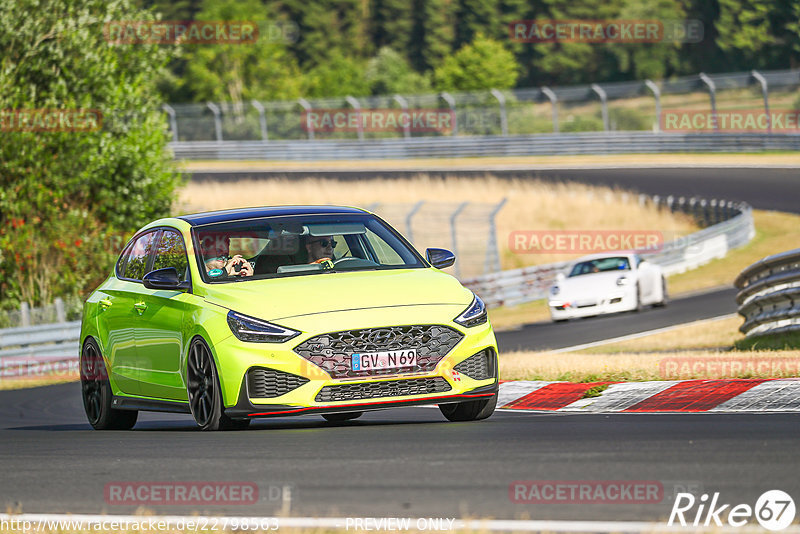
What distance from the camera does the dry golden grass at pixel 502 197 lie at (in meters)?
40.5

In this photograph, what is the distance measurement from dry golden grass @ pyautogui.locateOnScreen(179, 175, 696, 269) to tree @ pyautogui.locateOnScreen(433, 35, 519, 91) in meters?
35.7

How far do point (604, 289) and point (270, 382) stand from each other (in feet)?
58.9

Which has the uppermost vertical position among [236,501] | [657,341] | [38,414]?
[236,501]

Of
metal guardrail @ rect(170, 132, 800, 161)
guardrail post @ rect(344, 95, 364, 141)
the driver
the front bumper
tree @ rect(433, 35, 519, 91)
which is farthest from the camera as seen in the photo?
tree @ rect(433, 35, 519, 91)

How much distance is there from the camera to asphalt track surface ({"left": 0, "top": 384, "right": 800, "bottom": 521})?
18.8 feet

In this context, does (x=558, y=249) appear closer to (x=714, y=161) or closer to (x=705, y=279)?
(x=705, y=279)

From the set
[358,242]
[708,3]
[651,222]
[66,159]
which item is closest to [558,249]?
[651,222]

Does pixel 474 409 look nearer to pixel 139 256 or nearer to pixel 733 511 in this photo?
pixel 139 256

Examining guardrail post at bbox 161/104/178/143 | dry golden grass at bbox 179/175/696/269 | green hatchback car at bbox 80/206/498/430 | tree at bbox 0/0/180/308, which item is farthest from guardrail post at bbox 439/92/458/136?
green hatchback car at bbox 80/206/498/430

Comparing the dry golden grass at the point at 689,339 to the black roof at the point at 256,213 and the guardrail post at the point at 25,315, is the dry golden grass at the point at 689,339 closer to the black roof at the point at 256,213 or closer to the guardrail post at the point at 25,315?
the guardrail post at the point at 25,315

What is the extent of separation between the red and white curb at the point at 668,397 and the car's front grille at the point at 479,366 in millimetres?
1141

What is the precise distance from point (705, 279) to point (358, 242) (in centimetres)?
2445

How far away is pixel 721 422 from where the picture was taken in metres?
8.11

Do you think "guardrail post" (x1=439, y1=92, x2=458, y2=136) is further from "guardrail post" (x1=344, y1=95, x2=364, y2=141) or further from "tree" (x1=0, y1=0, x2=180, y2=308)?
"tree" (x1=0, y1=0, x2=180, y2=308)
